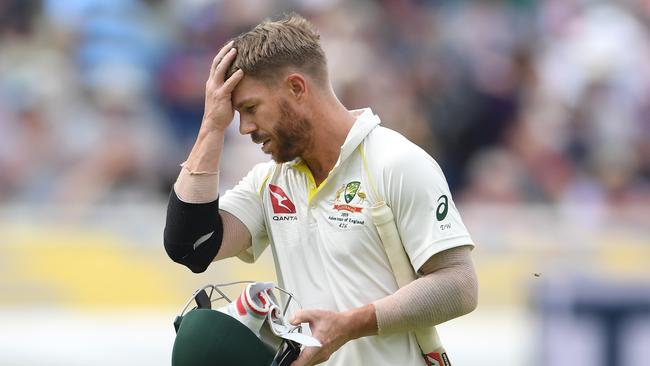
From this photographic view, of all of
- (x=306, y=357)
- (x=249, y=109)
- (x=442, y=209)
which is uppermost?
(x=249, y=109)

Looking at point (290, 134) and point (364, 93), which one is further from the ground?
point (364, 93)

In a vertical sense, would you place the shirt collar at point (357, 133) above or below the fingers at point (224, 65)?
below

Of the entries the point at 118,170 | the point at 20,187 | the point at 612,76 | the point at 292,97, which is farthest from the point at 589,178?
the point at 292,97

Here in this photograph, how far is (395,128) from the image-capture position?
977 cm

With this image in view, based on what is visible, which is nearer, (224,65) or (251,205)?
(224,65)

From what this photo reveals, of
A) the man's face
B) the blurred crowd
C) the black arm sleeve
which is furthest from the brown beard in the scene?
the blurred crowd

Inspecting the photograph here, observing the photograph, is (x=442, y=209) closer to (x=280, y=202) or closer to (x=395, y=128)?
(x=280, y=202)

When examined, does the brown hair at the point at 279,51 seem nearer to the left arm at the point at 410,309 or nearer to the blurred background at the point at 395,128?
the left arm at the point at 410,309

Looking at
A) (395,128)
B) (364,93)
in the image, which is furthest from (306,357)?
(364,93)

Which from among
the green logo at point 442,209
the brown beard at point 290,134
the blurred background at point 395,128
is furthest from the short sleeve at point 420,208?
the blurred background at point 395,128

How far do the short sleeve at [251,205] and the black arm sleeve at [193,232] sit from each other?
0.10 meters

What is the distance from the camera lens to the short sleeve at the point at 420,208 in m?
4.27

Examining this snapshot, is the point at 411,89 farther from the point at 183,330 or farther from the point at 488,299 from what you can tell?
the point at 183,330

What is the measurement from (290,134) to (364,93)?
5671mm
